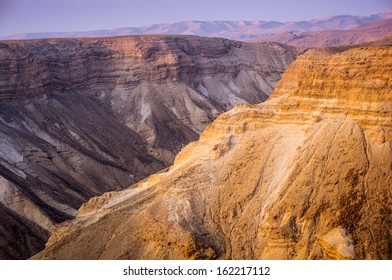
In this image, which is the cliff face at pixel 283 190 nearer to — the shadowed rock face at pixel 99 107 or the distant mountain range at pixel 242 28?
the shadowed rock face at pixel 99 107

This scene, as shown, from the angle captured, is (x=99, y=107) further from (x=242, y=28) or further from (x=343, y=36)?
(x=242, y=28)

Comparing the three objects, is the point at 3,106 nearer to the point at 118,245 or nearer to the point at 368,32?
the point at 118,245

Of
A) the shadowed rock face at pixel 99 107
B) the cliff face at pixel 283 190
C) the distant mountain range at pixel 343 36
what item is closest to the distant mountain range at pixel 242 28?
the distant mountain range at pixel 343 36

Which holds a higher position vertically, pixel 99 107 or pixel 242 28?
pixel 242 28

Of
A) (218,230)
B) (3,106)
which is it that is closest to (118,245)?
(218,230)

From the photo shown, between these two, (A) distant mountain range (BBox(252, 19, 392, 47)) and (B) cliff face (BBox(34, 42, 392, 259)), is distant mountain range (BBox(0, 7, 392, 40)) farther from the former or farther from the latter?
(B) cliff face (BBox(34, 42, 392, 259))

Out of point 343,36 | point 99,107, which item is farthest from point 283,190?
point 343,36
